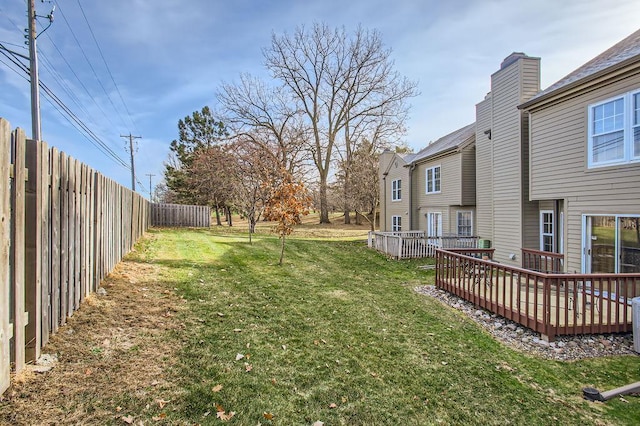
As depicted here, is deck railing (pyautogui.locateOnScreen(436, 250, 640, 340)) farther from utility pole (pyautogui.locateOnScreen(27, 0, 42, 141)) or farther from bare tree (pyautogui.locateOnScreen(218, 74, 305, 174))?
bare tree (pyautogui.locateOnScreen(218, 74, 305, 174))

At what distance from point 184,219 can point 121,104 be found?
8880mm

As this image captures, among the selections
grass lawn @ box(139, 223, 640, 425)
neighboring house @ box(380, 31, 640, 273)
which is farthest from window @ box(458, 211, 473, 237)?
grass lawn @ box(139, 223, 640, 425)

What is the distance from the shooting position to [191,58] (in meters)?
14.9

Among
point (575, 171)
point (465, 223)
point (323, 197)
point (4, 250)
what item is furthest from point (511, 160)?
point (323, 197)

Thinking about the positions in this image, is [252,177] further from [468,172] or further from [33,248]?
[33,248]

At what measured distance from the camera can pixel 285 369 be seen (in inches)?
153

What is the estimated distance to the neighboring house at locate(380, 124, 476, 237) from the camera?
50.1ft

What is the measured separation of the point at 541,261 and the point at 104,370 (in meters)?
11.1

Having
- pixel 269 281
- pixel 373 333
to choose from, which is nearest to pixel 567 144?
pixel 373 333

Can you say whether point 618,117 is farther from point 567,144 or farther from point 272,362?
point 272,362

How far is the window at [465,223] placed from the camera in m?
15.9

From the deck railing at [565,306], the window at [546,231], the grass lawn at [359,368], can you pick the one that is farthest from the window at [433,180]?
the grass lawn at [359,368]

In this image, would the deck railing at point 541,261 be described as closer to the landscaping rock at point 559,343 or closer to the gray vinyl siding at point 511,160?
the gray vinyl siding at point 511,160

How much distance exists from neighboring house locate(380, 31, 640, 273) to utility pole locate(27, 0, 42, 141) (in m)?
14.8
